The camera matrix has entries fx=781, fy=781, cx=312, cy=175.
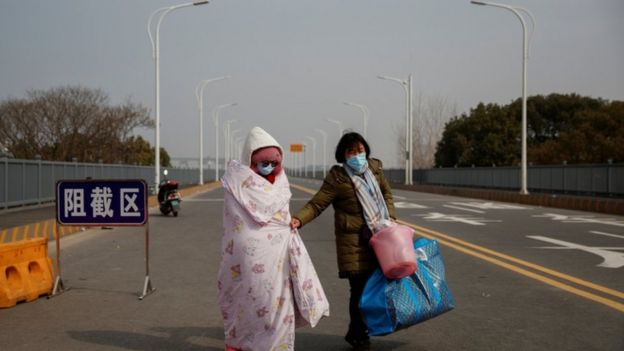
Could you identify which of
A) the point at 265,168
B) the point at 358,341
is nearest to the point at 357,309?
the point at 358,341

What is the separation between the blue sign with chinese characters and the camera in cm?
853

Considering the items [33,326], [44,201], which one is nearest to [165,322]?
[33,326]

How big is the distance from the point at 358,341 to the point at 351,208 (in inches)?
40.3

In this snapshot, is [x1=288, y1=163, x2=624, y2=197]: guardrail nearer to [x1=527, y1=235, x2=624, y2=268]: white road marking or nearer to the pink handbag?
[x1=527, y1=235, x2=624, y2=268]: white road marking

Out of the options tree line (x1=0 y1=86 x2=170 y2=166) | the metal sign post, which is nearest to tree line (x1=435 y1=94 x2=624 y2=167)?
tree line (x1=0 y1=86 x2=170 y2=166)

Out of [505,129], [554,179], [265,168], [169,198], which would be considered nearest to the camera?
[265,168]

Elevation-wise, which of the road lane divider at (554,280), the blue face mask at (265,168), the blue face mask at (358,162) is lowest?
the road lane divider at (554,280)

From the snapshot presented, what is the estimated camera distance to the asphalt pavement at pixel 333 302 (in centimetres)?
601

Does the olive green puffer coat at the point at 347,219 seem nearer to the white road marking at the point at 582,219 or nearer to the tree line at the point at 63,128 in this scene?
the white road marking at the point at 582,219

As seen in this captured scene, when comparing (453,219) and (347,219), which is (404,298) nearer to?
(347,219)

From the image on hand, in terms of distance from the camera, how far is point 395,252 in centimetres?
510

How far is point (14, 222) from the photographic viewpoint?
17219 millimetres

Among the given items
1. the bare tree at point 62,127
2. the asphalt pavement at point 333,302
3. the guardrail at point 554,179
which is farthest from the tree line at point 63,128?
the asphalt pavement at point 333,302

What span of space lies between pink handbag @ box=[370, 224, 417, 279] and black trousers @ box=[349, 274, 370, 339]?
1.07 feet
